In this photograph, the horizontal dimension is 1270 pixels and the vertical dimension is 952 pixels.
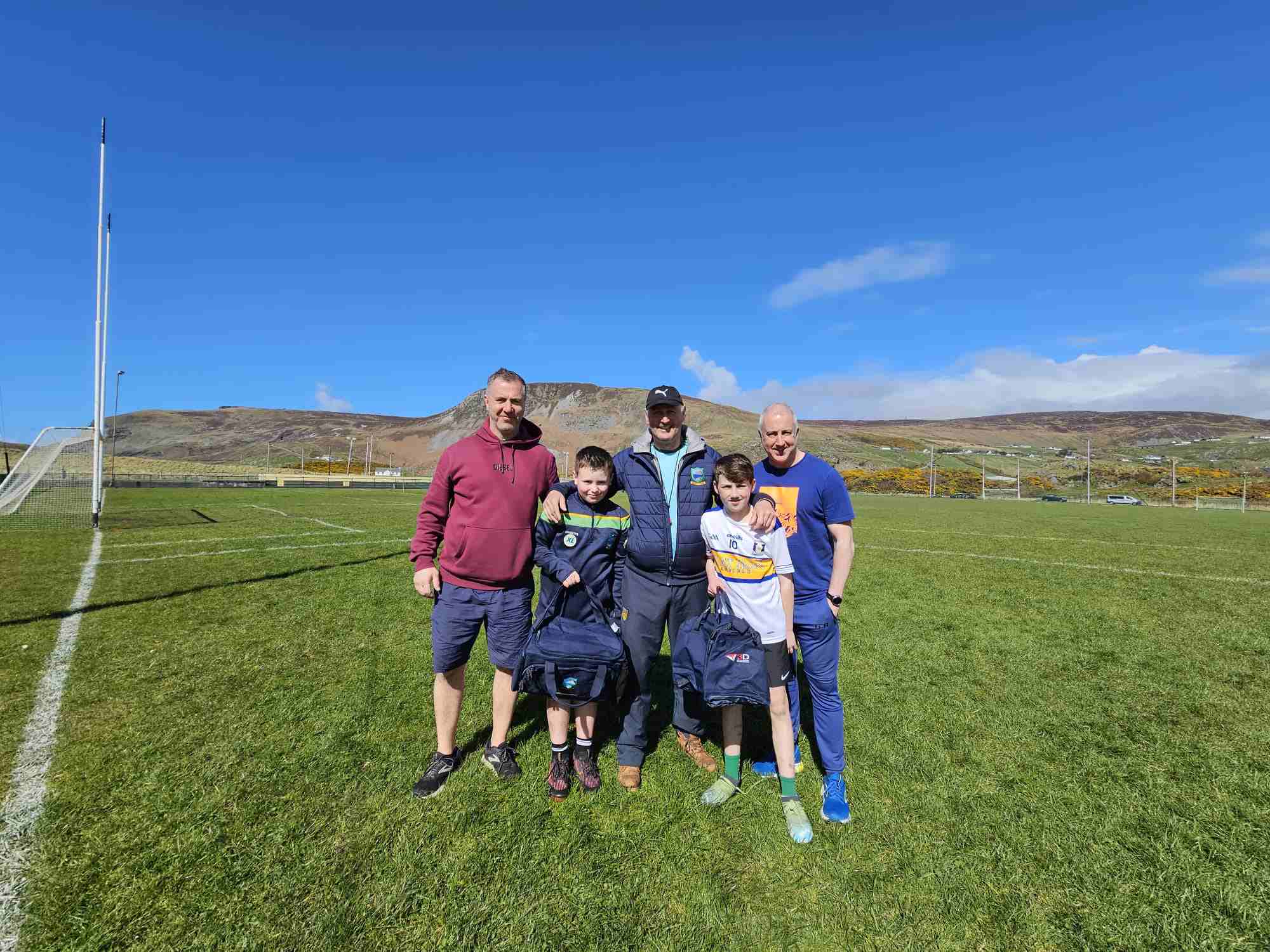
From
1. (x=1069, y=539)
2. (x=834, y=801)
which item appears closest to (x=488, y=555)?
(x=834, y=801)

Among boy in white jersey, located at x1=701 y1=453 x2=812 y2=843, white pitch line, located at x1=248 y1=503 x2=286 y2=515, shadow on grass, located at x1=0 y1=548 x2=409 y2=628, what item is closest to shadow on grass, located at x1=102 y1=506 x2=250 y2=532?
white pitch line, located at x1=248 y1=503 x2=286 y2=515

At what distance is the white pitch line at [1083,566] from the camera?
32.0 ft

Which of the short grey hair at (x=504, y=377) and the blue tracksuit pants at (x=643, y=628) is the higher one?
the short grey hair at (x=504, y=377)

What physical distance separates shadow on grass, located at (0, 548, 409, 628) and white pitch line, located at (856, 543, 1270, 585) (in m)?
10.4

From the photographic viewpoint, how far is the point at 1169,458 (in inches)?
3728

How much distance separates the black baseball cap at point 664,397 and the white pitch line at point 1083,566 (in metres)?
11.0

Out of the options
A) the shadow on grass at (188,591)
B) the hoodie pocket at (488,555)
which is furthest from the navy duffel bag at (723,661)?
the shadow on grass at (188,591)

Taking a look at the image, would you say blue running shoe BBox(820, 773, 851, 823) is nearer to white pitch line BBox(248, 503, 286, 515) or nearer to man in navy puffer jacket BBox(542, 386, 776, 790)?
man in navy puffer jacket BBox(542, 386, 776, 790)

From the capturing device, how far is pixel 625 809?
9.66 feet

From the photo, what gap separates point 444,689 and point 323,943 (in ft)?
3.97

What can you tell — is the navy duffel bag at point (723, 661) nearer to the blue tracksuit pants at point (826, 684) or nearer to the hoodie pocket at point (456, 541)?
the blue tracksuit pants at point (826, 684)

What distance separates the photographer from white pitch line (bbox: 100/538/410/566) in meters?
9.23

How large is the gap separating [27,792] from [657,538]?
3.43 meters

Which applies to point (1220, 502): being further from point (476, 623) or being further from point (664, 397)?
point (476, 623)
